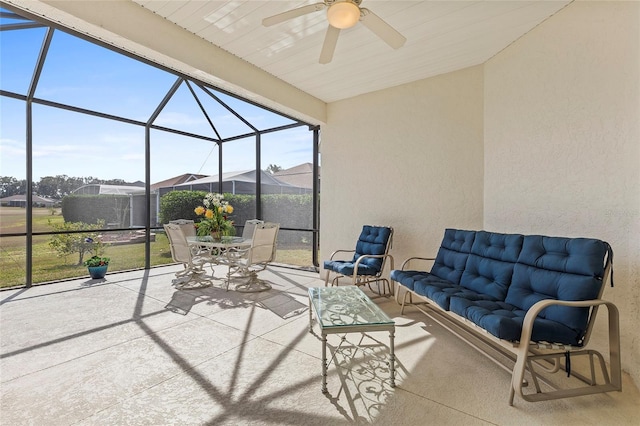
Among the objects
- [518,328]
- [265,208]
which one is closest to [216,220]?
[265,208]

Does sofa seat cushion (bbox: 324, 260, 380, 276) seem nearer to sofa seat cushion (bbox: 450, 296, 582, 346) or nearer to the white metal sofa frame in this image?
the white metal sofa frame

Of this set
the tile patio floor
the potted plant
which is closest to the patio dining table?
the tile patio floor

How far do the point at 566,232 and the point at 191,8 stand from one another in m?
3.92

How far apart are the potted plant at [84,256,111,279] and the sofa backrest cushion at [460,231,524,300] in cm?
535

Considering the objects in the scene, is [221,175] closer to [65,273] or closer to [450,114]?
[65,273]

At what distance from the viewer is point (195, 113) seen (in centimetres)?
582

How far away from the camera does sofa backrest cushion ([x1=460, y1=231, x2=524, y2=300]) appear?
258 cm

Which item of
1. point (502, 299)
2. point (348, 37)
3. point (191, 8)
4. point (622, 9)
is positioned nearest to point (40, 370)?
point (191, 8)

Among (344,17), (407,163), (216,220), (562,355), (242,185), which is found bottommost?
(562,355)

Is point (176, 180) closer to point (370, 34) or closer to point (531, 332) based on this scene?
point (370, 34)

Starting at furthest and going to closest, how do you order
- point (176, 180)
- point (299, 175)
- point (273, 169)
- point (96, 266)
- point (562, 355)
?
point (176, 180) < point (273, 169) < point (299, 175) < point (96, 266) < point (562, 355)

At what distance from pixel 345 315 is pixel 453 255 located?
1664 mm

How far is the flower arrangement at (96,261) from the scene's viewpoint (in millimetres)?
4771

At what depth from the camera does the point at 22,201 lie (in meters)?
4.13
